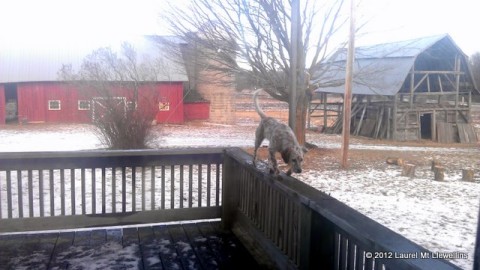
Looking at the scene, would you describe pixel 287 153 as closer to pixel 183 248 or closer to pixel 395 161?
pixel 183 248

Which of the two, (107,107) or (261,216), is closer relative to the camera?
(261,216)

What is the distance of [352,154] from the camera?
655 inches

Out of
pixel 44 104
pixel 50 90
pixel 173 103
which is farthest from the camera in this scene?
pixel 173 103

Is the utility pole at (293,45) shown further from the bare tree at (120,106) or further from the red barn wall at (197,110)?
the red barn wall at (197,110)

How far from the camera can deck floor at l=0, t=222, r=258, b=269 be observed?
12.9ft

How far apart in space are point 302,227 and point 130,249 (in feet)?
6.11

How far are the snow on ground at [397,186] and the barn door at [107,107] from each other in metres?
1.53

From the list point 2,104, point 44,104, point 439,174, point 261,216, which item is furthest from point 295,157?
point 2,104

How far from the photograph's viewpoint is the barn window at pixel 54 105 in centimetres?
2755

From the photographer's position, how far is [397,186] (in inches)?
424

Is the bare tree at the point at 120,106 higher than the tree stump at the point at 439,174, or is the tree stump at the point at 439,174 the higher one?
the bare tree at the point at 120,106

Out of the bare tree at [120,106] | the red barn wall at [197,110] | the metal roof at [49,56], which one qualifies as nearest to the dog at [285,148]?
the bare tree at [120,106]

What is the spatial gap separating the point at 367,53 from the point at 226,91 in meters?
10.5

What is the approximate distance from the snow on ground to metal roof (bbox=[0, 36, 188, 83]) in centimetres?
621
